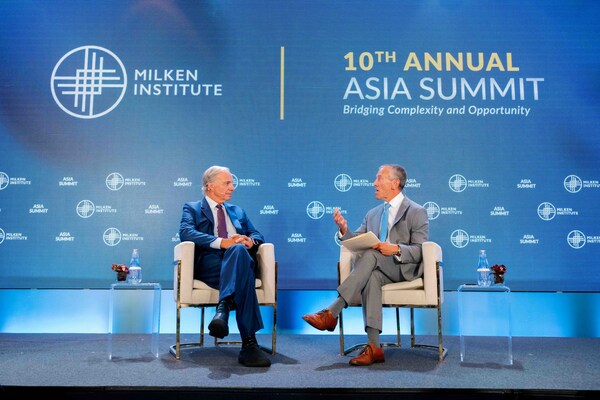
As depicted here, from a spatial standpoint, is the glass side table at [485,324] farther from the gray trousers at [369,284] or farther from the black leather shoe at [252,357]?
the black leather shoe at [252,357]

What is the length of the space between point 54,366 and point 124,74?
2716 millimetres

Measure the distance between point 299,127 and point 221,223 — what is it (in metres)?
1.27

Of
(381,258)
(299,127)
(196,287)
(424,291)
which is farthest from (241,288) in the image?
(299,127)

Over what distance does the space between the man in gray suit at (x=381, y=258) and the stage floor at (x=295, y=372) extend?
0.24 metres

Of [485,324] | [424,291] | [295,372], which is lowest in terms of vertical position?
[295,372]

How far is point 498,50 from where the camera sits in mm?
5105

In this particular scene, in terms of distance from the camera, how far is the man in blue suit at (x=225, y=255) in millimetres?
3350

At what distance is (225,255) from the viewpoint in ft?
11.8

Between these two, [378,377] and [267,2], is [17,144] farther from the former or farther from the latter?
[378,377]

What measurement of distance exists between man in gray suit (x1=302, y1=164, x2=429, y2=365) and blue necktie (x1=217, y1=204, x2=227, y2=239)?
82cm

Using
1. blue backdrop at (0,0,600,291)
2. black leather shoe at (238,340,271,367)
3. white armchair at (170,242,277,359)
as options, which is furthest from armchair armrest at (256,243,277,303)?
blue backdrop at (0,0,600,291)

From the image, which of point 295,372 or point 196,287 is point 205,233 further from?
point 295,372

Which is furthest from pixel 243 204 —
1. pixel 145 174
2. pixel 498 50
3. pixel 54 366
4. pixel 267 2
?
pixel 498 50

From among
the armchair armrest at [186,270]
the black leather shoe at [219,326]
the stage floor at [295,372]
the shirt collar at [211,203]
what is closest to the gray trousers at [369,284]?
the stage floor at [295,372]
